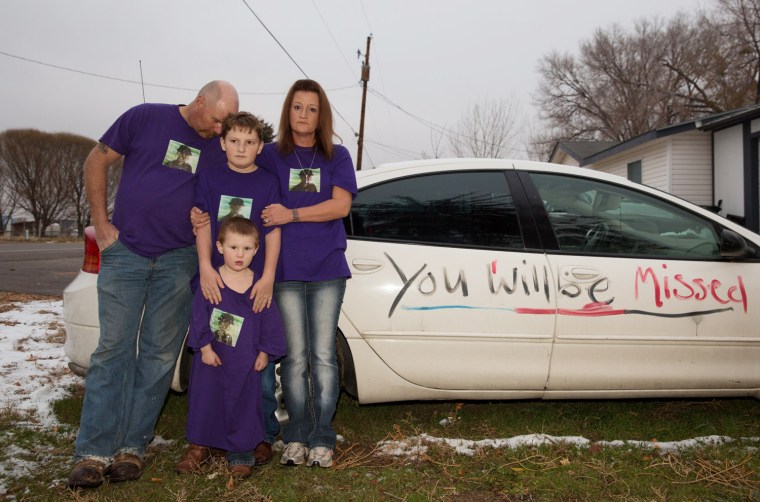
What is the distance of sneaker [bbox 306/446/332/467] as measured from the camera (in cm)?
268

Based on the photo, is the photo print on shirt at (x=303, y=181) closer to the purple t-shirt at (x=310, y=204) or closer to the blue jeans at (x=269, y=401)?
the purple t-shirt at (x=310, y=204)

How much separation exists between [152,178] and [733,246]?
3.00m

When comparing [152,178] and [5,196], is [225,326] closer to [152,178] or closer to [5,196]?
[152,178]

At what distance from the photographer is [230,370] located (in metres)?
2.59

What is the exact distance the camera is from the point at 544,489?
2.48 metres

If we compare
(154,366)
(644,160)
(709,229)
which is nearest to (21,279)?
(154,366)

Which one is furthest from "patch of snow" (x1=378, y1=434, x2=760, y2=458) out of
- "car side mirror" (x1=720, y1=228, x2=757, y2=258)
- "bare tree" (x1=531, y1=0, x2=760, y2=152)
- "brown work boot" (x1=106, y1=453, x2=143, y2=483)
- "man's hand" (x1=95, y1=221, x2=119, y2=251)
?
"bare tree" (x1=531, y1=0, x2=760, y2=152)

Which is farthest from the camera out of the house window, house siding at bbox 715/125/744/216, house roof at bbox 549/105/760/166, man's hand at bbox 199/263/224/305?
the house window

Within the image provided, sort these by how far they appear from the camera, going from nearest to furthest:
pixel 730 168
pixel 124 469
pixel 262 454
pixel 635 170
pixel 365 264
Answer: pixel 124 469 → pixel 262 454 → pixel 365 264 → pixel 730 168 → pixel 635 170

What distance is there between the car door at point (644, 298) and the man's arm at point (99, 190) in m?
2.20

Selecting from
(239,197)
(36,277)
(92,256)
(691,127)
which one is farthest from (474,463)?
(691,127)

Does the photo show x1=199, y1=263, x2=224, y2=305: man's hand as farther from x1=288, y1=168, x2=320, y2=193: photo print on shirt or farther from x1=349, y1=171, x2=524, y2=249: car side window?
x1=349, y1=171, x2=524, y2=249: car side window

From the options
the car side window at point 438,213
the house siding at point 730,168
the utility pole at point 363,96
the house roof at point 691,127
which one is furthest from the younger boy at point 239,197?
the utility pole at point 363,96

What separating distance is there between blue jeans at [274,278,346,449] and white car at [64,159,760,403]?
8.8 inches
